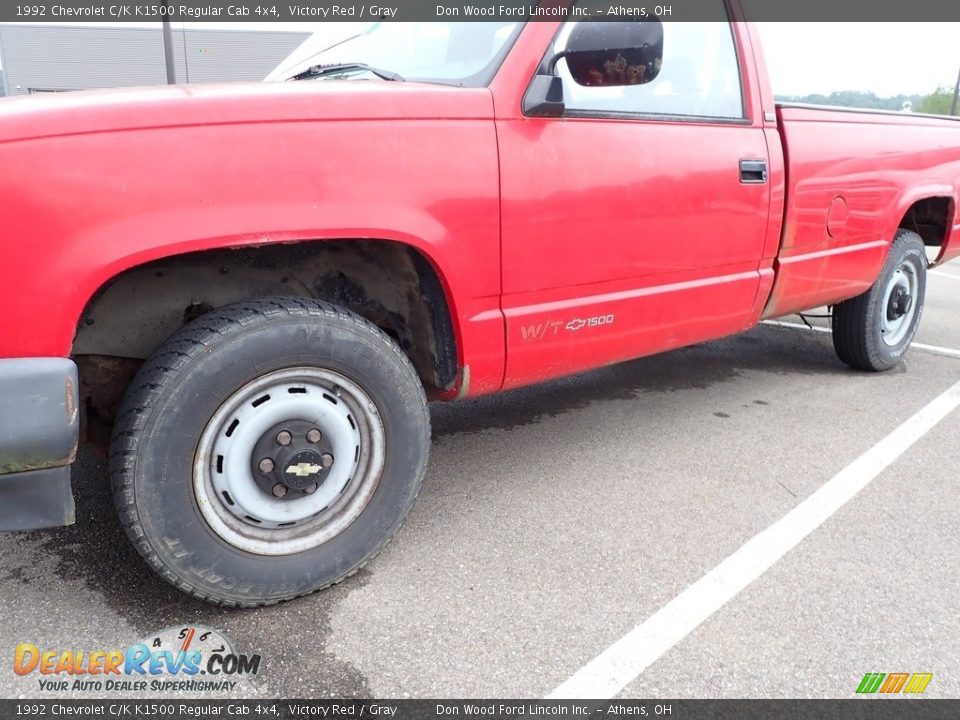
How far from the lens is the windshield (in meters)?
2.41

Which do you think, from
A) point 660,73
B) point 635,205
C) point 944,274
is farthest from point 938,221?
point 944,274

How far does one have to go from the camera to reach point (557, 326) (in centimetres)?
255

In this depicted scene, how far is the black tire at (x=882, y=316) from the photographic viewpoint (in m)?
4.20

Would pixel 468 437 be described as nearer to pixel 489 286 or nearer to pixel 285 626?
pixel 489 286

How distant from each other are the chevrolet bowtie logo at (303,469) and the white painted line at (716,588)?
855 mm

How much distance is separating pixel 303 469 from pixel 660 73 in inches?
78.3

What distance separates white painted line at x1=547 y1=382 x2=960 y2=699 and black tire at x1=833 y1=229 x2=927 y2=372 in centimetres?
107

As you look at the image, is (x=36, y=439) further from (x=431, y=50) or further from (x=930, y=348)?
(x=930, y=348)

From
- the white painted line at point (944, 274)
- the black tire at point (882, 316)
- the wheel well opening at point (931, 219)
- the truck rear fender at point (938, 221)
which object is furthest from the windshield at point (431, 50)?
the white painted line at point (944, 274)

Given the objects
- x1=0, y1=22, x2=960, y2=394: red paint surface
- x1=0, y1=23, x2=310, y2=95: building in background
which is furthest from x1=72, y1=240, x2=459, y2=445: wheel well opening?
x1=0, y1=23, x2=310, y2=95: building in background

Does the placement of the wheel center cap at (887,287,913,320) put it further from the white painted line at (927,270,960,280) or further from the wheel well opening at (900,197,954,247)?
the white painted line at (927,270,960,280)

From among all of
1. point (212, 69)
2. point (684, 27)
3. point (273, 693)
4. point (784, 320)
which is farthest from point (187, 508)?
point (212, 69)

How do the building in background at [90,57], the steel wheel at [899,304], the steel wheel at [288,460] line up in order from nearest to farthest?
the steel wheel at [288,460]
the steel wheel at [899,304]
the building in background at [90,57]

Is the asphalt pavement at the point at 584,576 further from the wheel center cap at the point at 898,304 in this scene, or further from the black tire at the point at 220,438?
the wheel center cap at the point at 898,304
